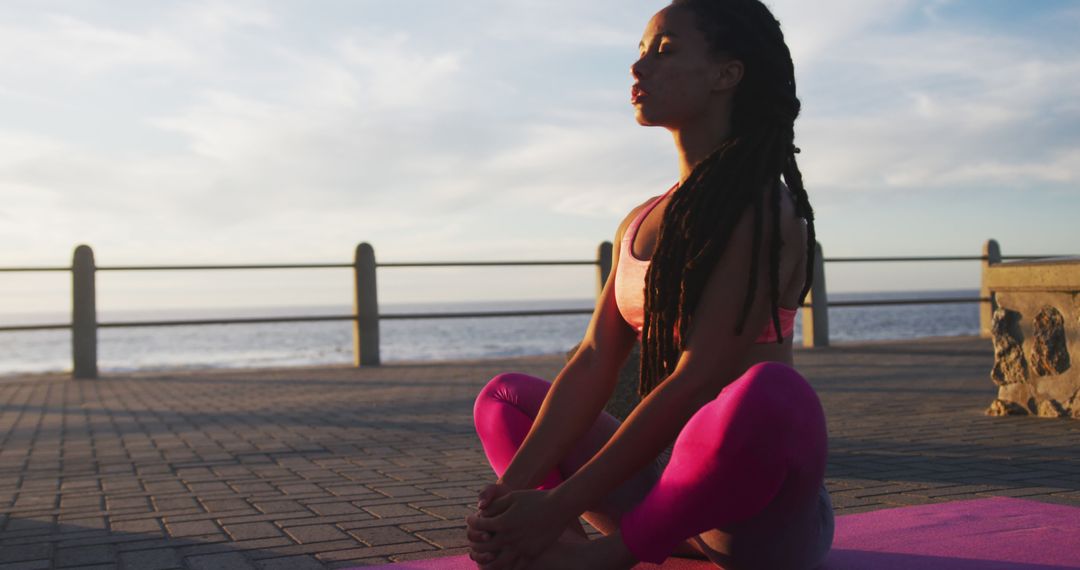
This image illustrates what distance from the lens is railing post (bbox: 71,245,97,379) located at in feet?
30.7

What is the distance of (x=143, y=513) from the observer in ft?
10.4

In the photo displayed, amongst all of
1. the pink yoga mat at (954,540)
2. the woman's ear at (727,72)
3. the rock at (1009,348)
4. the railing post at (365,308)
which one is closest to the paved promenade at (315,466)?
the pink yoga mat at (954,540)

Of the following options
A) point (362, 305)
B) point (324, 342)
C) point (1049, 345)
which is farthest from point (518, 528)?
point (324, 342)

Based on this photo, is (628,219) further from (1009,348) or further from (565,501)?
(1009,348)

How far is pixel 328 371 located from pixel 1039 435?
6.75 metres

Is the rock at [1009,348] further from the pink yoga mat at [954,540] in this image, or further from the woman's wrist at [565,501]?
the woman's wrist at [565,501]

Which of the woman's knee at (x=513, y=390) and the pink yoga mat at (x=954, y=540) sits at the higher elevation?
the woman's knee at (x=513, y=390)

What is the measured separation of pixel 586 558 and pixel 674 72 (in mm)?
942

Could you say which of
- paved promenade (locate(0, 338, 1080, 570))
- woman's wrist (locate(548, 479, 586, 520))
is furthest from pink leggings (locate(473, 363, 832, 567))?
paved promenade (locate(0, 338, 1080, 570))

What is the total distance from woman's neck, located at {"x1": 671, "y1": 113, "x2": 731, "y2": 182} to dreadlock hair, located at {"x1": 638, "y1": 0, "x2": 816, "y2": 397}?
0.09ft

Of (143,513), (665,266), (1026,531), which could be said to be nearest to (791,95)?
(665,266)

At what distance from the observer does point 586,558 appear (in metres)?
1.81

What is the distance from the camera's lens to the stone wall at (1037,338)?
16.1 ft

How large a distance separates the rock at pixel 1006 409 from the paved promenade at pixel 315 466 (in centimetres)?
18
